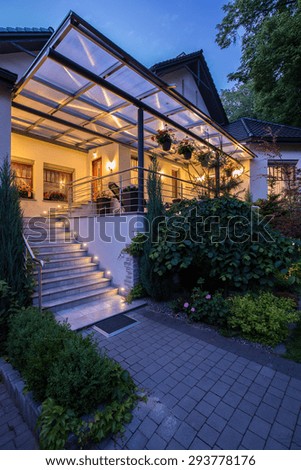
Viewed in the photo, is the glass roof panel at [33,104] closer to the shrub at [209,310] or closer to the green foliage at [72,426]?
the shrub at [209,310]

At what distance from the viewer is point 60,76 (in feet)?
16.0

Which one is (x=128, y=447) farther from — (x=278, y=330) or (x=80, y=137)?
(x=80, y=137)

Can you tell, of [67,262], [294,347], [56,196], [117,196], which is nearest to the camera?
[294,347]

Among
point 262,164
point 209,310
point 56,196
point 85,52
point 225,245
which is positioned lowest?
point 209,310

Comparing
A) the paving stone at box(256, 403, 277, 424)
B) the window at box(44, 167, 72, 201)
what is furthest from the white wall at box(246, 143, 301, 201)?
the paving stone at box(256, 403, 277, 424)

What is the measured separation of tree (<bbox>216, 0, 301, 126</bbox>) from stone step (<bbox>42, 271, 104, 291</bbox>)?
13095 millimetres

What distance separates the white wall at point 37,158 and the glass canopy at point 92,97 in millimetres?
302

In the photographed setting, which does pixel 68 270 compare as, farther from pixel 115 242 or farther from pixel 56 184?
pixel 56 184

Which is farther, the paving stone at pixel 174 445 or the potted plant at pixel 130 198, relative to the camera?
the potted plant at pixel 130 198

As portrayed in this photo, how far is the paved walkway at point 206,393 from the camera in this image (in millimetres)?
1996

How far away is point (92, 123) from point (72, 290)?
529 cm

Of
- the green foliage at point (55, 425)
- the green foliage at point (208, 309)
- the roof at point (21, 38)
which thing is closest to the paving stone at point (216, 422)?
the green foliage at point (55, 425)

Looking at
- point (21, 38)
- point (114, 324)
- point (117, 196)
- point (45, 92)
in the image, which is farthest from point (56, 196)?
point (114, 324)
